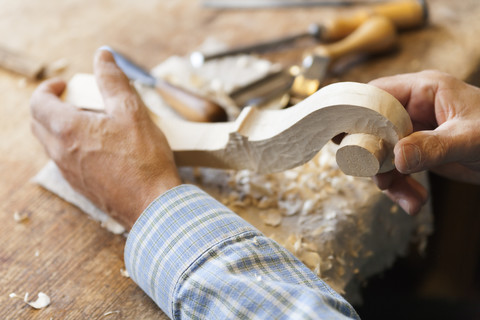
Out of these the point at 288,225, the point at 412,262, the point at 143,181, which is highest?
the point at 143,181

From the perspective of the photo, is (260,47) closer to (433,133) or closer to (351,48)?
(351,48)

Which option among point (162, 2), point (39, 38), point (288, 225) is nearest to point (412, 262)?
point (288, 225)

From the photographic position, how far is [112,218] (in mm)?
725

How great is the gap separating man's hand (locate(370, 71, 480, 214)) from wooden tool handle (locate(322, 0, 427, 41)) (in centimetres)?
41

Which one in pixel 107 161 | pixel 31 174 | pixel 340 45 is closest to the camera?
pixel 107 161

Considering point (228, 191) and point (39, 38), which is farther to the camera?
point (39, 38)

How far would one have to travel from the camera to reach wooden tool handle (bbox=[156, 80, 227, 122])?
0.81 metres

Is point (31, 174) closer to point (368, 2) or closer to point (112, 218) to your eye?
point (112, 218)

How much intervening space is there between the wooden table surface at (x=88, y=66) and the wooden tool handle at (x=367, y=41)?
4cm

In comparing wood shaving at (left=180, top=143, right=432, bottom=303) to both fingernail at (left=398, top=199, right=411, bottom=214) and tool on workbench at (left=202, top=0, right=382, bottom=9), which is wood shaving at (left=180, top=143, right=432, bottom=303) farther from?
tool on workbench at (left=202, top=0, right=382, bottom=9)

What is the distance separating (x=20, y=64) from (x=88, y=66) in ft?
0.45

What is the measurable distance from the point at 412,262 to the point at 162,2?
0.87 metres

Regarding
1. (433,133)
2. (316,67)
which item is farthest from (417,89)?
(316,67)

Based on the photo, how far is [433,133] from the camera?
22.2 inches
